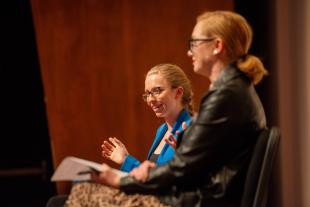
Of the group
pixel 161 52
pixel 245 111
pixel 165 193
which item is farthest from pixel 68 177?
pixel 161 52

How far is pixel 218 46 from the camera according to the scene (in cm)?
146

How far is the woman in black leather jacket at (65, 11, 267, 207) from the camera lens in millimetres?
1396

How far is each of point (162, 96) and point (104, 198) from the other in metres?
0.61

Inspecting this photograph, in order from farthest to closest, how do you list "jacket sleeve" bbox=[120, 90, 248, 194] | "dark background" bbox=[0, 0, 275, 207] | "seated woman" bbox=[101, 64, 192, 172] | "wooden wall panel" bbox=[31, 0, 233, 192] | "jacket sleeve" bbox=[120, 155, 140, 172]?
"dark background" bbox=[0, 0, 275, 207] → "wooden wall panel" bbox=[31, 0, 233, 192] → "seated woman" bbox=[101, 64, 192, 172] → "jacket sleeve" bbox=[120, 155, 140, 172] → "jacket sleeve" bbox=[120, 90, 248, 194]

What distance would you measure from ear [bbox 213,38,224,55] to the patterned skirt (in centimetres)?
52

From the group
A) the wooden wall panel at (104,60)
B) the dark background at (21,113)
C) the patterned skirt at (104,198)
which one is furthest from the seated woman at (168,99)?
the dark background at (21,113)

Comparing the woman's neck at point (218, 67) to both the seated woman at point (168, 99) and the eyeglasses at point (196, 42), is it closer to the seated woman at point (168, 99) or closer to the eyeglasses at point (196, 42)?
the eyeglasses at point (196, 42)

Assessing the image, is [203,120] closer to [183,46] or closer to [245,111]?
[245,111]

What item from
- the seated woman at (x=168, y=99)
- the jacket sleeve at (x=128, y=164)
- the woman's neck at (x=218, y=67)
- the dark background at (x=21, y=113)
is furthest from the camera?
the dark background at (x=21, y=113)

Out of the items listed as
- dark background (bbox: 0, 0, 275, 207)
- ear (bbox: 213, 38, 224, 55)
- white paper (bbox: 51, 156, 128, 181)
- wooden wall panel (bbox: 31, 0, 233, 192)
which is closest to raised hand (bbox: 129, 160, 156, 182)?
white paper (bbox: 51, 156, 128, 181)

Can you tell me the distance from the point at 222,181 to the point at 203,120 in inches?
7.9

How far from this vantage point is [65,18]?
329 cm

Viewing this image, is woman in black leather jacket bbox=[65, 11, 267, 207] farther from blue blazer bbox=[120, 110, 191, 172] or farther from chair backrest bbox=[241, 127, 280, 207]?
blue blazer bbox=[120, 110, 191, 172]

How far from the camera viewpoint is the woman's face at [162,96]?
2.02 metres
